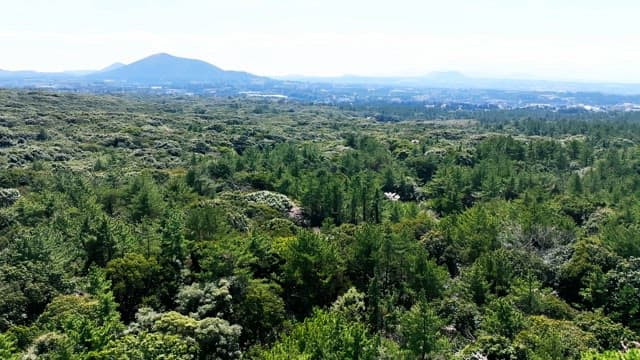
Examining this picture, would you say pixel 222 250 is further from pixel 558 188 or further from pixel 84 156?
pixel 84 156

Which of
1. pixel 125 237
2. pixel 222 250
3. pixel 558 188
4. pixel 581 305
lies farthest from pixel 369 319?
pixel 558 188

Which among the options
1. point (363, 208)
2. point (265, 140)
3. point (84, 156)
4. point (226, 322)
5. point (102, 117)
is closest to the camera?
point (226, 322)

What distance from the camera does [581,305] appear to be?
140 ft

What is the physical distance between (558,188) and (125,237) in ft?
209

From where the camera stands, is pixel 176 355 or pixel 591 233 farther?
pixel 591 233

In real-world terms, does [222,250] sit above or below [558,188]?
above

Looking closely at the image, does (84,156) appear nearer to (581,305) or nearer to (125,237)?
(125,237)

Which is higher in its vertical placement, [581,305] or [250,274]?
[250,274]

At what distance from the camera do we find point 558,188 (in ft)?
260

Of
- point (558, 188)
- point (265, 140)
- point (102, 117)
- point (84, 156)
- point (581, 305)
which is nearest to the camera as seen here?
point (581, 305)

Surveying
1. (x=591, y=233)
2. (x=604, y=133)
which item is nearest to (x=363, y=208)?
(x=591, y=233)

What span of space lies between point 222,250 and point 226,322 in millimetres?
7173

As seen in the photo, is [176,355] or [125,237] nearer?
[176,355]

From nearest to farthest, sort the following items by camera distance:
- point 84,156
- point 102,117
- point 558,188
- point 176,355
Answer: point 176,355 → point 558,188 → point 84,156 → point 102,117
